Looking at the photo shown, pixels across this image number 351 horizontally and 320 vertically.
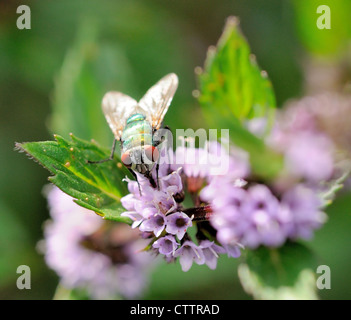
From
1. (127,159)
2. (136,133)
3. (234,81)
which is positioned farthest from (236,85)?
(127,159)

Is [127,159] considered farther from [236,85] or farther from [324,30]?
[324,30]

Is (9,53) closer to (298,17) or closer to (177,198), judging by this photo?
(298,17)

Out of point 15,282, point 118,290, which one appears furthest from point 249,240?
point 15,282

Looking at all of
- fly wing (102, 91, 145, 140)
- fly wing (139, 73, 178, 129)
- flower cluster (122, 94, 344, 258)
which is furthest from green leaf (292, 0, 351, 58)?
fly wing (102, 91, 145, 140)

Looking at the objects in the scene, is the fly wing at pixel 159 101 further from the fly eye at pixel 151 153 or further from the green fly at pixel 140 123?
the fly eye at pixel 151 153

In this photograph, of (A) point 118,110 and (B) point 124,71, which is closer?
(A) point 118,110

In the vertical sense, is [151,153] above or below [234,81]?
below
